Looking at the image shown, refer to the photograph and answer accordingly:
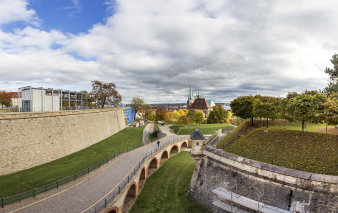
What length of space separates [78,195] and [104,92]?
41216 millimetres

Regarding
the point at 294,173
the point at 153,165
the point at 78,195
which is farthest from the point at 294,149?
the point at 153,165

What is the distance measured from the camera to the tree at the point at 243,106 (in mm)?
31417

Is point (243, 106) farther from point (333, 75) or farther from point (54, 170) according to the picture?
point (54, 170)

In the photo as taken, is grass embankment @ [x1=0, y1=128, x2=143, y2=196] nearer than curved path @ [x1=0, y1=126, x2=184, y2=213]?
No

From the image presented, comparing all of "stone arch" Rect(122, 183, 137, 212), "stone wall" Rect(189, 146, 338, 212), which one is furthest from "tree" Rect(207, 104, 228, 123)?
"stone arch" Rect(122, 183, 137, 212)

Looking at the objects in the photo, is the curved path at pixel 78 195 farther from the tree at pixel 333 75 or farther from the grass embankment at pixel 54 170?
the tree at pixel 333 75

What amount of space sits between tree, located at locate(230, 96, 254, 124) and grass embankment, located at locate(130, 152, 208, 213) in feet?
38.9

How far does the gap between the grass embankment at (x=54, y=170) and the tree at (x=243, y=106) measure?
2247 centimetres

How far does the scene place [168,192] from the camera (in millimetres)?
21109

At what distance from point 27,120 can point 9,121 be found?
2.10 metres

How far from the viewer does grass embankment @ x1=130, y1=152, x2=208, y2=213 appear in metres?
17.6

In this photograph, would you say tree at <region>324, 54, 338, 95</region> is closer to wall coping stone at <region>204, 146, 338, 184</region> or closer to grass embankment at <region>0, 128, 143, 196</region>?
wall coping stone at <region>204, 146, 338, 184</region>

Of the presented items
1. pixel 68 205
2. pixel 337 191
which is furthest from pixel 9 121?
pixel 337 191

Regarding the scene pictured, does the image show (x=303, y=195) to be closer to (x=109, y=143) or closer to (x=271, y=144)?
(x=271, y=144)
